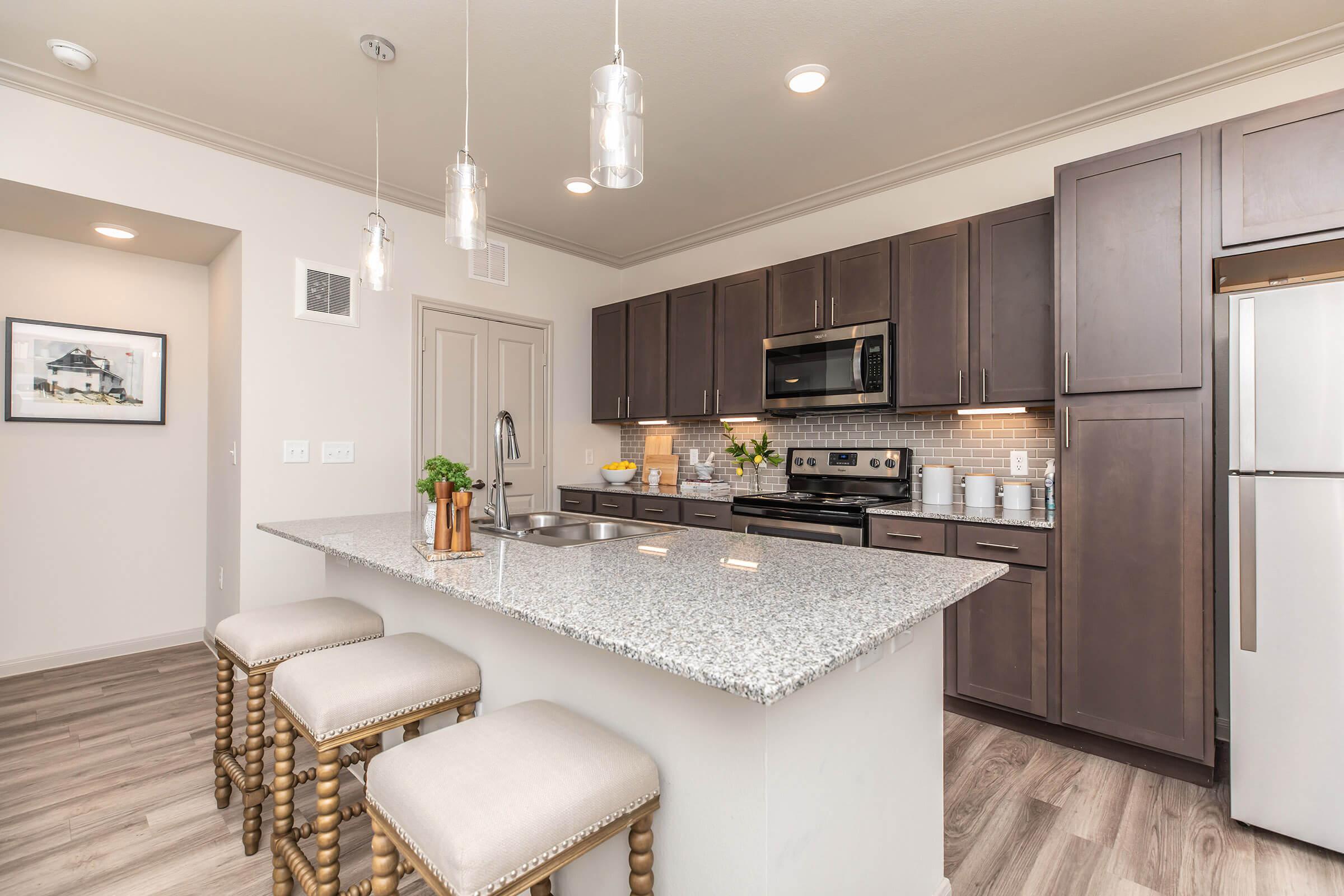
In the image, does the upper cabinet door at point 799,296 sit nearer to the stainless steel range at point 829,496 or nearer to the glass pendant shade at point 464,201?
the stainless steel range at point 829,496

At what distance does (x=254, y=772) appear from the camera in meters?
1.86

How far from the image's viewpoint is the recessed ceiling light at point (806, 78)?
2531 millimetres

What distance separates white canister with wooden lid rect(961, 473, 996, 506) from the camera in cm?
300

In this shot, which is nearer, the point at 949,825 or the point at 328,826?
the point at 328,826

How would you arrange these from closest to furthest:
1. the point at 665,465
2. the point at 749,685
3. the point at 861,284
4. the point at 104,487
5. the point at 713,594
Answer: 1. the point at 749,685
2. the point at 713,594
3. the point at 861,284
4. the point at 104,487
5. the point at 665,465

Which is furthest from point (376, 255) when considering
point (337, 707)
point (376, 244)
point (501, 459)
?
point (337, 707)

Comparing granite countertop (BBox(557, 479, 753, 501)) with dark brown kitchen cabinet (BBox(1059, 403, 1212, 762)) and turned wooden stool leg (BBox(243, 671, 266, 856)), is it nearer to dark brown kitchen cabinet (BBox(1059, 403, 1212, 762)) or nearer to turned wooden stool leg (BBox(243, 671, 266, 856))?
dark brown kitchen cabinet (BBox(1059, 403, 1212, 762))

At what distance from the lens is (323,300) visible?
350 cm

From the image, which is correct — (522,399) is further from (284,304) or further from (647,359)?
(284,304)

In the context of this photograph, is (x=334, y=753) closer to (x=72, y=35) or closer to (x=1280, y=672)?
(x=1280, y=672)

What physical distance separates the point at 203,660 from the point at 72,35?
9.87ft

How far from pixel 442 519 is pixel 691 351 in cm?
274

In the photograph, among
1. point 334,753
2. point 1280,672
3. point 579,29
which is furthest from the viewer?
point 579,29

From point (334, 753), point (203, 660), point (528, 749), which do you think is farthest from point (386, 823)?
point (203, 660)
